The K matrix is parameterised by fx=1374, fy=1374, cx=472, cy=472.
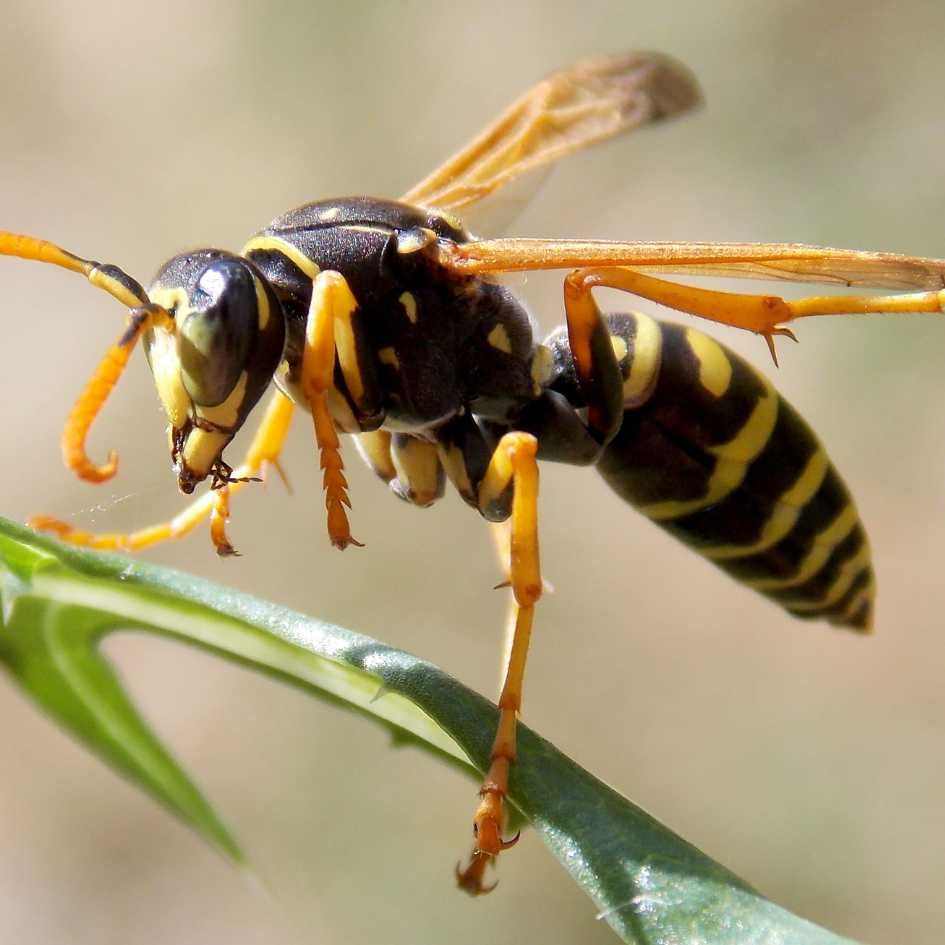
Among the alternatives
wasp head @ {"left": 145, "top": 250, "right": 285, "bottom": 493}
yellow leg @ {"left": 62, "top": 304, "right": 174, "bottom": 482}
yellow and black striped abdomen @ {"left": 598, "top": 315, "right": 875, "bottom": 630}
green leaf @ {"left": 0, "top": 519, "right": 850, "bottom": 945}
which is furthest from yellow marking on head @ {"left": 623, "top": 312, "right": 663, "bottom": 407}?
green leaf @ {"left": 0, "top": 519, "right": 850, "bottom": 945}

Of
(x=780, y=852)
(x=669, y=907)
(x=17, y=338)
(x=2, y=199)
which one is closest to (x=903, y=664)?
(x=780, y=852)

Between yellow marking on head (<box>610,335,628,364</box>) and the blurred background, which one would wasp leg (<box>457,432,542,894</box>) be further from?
the blurred background

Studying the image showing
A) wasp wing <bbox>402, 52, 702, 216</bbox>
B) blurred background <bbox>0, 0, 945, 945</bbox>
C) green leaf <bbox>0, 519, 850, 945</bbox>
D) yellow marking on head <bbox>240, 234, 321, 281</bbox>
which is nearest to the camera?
green leaf <bbox>0, 519, 850, 945</bbox>

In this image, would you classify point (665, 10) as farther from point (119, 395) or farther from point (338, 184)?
point (119, 395)

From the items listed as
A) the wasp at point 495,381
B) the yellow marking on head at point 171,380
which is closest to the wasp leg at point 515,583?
the wasp at point 495,381

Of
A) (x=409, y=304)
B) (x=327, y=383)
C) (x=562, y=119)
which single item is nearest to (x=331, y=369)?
(x=327, y=383)
